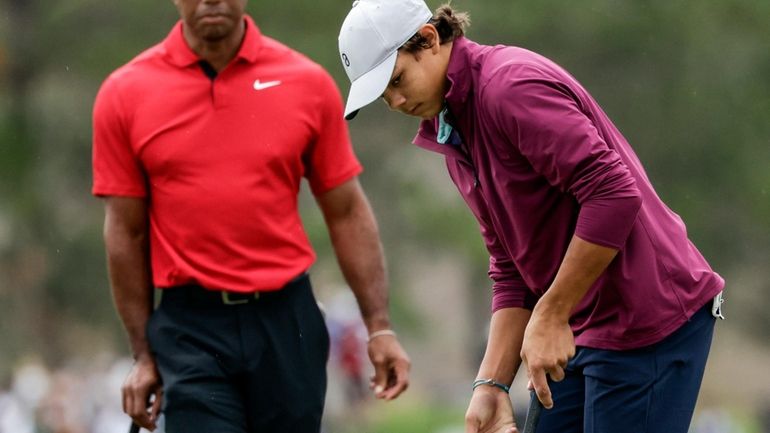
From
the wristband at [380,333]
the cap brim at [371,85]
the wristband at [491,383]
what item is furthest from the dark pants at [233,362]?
the cap brim at [371,85]

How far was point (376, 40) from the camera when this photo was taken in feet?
17.7

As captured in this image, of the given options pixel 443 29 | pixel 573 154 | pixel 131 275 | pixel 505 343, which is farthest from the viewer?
pixel 131 275

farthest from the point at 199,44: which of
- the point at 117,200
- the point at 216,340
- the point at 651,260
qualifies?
the point at 651,260

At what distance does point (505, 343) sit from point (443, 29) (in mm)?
1161

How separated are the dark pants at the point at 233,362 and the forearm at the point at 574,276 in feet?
6.12

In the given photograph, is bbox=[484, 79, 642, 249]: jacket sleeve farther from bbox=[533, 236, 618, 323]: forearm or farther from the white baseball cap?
the white baseball cap

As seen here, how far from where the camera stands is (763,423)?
23.1 metres

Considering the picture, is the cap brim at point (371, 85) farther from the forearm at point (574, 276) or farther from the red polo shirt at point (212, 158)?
the red polo shirt at point (212, 158)

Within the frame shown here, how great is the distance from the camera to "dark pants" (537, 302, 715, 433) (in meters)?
5.37

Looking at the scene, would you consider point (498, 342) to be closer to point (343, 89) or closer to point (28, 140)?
point (343, 89)

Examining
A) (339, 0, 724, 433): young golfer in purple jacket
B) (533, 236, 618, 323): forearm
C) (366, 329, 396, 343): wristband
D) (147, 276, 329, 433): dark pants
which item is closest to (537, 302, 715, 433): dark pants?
(339, 0, 724, 433): young golfer in purple jacket

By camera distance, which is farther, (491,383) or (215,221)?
(215,221)

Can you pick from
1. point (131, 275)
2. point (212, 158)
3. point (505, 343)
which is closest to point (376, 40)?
point (505, 343)

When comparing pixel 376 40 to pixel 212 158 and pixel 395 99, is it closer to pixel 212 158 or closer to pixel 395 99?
pixel 395 99
